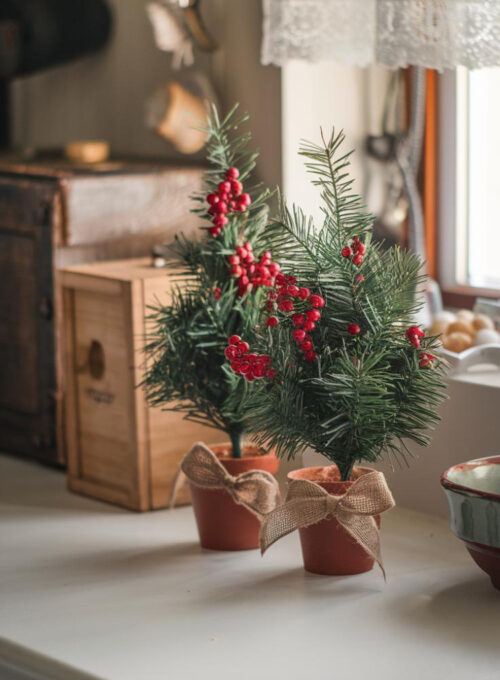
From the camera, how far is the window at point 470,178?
1.63 meters

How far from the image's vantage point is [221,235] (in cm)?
118

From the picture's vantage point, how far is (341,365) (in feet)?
3.49

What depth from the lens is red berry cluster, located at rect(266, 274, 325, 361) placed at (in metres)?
1.05

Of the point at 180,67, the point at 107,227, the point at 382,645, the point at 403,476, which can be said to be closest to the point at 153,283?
the point at 107,227

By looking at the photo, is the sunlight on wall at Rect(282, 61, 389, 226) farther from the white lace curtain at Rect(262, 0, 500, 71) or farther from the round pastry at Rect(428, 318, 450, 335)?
the round pastry at Rect(428, 318, 450, 335)

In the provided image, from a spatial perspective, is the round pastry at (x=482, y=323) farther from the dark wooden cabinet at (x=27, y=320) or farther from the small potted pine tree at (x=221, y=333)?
the dark wooden cabinet at (x=27, y=320)

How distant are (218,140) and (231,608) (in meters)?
0.45

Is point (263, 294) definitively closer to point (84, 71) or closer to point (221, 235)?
point (221, 235)

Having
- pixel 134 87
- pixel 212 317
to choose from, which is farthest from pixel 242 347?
pixel 134 87

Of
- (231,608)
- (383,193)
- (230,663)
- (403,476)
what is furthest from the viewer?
(383,193)

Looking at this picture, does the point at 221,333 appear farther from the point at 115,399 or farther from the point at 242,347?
the point at 115,399

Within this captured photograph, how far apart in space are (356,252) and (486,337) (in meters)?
0.38

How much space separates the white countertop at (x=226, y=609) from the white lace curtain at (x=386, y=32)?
511 mm

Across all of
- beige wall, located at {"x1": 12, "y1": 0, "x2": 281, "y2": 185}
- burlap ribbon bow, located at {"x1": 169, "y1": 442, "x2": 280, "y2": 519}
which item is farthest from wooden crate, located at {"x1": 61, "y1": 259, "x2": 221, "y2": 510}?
beige wall, located at {"x1": 12, "y1": 0, "x2": 281, "y2": 185}
